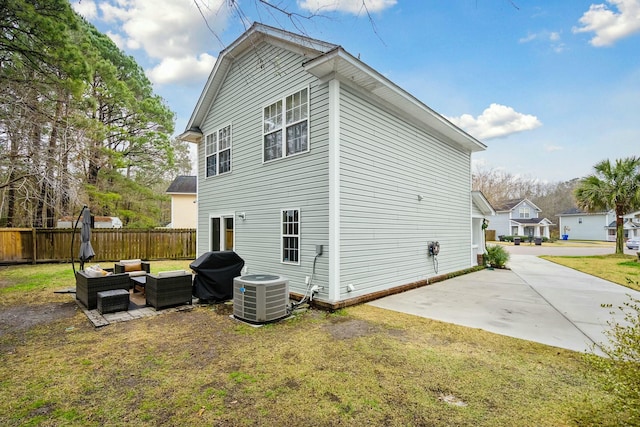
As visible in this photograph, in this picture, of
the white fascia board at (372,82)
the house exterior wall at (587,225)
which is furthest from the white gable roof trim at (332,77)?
the house exterior wall at (587,225)

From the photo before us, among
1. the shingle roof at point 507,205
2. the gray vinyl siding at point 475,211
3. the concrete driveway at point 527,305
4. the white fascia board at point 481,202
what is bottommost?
the concrete driveway at point 527,305

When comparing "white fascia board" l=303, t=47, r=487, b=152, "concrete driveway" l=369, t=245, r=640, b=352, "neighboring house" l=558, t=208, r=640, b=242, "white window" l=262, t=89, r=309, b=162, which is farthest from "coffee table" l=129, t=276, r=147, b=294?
"neighboring house" l=558, t=208, r=640, b=242

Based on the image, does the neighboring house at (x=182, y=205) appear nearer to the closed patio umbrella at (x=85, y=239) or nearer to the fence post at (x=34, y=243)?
the fence post at (x=34, y=243)

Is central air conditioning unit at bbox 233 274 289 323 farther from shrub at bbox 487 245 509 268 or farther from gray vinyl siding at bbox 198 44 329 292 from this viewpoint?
shrub at bbox 487 245 509 268

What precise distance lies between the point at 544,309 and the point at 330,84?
19.9ft

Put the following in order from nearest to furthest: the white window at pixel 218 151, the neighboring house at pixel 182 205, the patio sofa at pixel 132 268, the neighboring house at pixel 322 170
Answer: the neighboring house at pixel 322 170 → the patio sofa at pixel 132 268 → the white window at pixel 218 151 → the neighboring house at pixel 182 205

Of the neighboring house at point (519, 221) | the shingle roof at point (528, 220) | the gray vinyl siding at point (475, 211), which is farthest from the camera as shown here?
the neighboring house at point (519, 221)

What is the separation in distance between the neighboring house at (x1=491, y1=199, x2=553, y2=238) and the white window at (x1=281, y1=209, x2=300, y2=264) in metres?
37.2

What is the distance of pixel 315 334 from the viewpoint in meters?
4.43

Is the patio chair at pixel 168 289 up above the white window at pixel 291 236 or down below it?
below

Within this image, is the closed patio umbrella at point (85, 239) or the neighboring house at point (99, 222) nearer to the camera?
the closed patio umbrella at point (85, 239)

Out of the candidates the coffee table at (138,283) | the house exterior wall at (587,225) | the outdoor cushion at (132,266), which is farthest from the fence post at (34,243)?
the house exterior wall at (587,225)

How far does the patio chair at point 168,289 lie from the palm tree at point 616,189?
71.2 feet

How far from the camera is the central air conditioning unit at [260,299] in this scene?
4.81m
